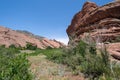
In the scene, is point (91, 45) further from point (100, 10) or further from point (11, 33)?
point (11, 33)

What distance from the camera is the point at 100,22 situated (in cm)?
3772

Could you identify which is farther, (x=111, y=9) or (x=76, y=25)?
(x=76, y=25)

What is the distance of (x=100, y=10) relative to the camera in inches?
1539

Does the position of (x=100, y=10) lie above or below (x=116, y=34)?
above

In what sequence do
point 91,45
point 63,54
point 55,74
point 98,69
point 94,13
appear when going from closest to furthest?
point 98,69, point 55,74, point 91,45, point 63,54, point 94,13

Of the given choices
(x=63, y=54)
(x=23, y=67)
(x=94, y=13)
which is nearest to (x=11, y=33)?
(x=94, y=13)

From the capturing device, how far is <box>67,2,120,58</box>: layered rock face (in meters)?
33.1

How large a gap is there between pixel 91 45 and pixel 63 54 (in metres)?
3.24

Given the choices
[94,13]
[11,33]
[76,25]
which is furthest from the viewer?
[11,33]

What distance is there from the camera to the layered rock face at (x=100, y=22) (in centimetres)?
3306

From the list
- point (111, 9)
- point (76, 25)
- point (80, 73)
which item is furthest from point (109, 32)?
point (80, 73)

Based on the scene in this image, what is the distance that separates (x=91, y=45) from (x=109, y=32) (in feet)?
43.3

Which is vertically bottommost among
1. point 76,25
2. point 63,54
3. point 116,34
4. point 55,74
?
point 55,74

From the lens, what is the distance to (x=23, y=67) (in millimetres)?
10156
